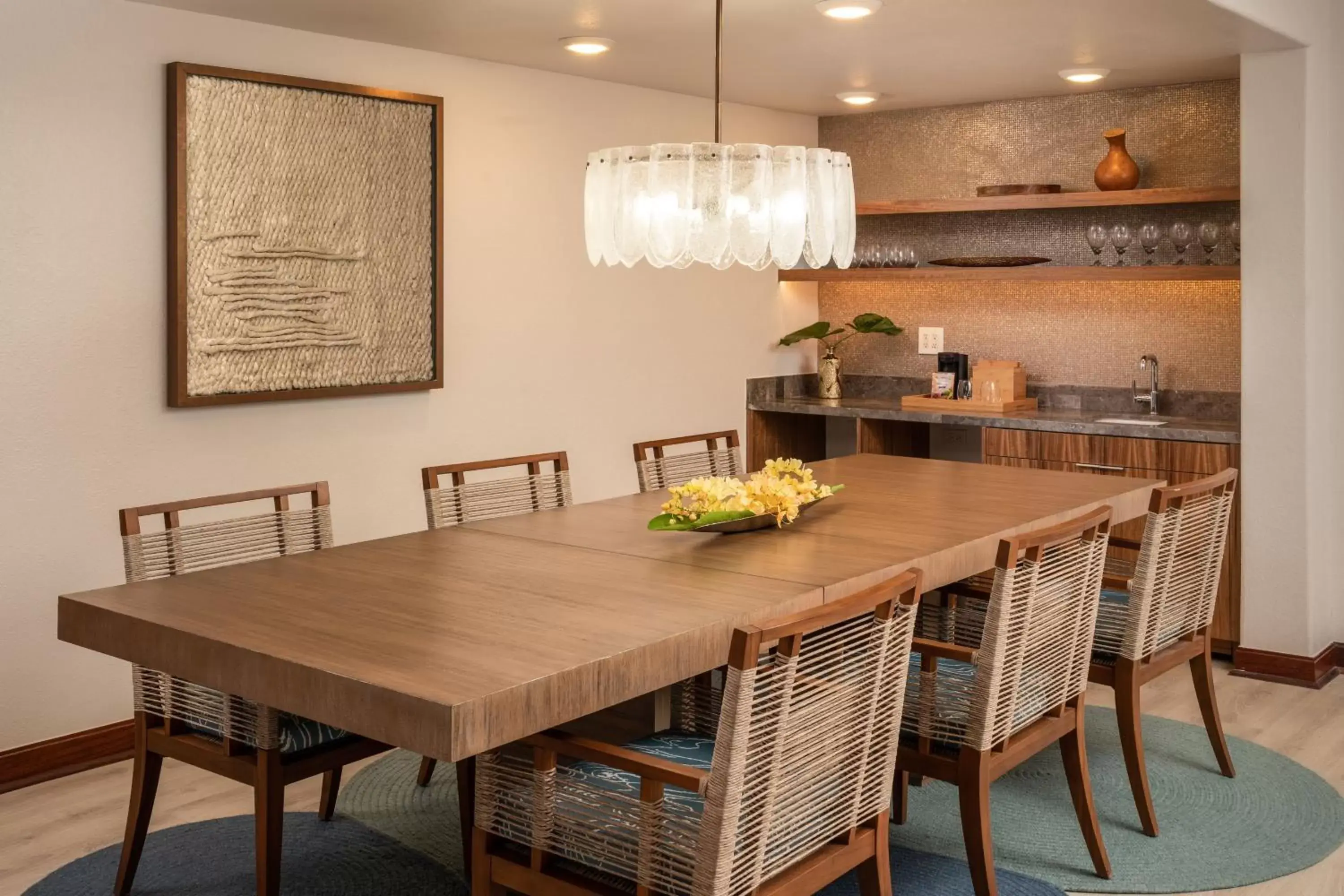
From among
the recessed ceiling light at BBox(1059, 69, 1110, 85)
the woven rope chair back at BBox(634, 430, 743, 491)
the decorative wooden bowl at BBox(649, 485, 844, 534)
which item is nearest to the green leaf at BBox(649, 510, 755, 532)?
the decorative wooden bowl at BBox(649, 485, 844, 534)

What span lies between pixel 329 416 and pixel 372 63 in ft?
3.78

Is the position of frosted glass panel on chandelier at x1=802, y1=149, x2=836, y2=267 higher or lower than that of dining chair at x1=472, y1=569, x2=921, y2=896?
higher

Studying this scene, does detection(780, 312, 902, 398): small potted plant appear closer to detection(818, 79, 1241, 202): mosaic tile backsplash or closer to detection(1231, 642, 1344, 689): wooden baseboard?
detection(818, 79, 1241, 202): mosaic tile backsplash

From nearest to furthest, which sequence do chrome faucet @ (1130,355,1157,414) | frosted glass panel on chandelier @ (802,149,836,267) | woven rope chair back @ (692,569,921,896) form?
1. woven rope chair back @ (692,569,921,896)
2. frosted glass panel on chandelier @ (802,149,836,267)
3. chrome faucet @ (1130,355,1157,414)

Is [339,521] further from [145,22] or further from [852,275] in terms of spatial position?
[852,275]

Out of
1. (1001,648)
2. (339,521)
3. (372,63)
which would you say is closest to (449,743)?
(1001,648)

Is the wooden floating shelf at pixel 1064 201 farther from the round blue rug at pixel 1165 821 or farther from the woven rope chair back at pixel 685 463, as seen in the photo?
the round blue rug at pixel 1165 821

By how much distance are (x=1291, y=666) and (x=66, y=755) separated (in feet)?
12.9

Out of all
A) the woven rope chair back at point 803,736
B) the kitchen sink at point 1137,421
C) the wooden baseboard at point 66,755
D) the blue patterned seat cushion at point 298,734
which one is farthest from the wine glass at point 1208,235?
Answer: the wooden baseboard at point 66,755

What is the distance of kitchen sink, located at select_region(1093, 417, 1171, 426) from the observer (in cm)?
500

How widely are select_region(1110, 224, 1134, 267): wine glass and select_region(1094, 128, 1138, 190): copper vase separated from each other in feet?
0.54

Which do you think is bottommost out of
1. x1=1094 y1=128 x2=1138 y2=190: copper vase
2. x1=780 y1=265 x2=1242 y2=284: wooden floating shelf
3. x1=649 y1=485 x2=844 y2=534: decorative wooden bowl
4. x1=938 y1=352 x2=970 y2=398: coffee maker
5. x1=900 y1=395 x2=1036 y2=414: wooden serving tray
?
x1=649 y1=485 x2=844 y2=534: decorative wooden bowl

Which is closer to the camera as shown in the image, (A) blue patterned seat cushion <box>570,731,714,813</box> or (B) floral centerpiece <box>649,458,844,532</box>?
(A) blue patterned seat cushion <box>570,731,714,813</box>

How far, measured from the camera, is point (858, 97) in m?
5.54
